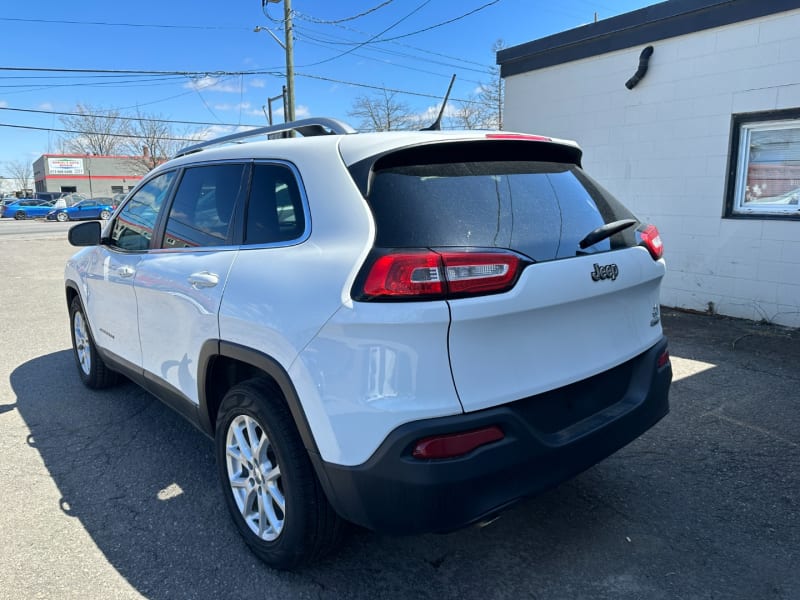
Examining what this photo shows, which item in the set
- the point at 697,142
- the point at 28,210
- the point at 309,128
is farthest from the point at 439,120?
the point at 28,210

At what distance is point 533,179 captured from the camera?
2.50 meters

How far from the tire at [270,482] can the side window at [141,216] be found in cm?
155

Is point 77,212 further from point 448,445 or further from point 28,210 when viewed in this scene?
point 448,445

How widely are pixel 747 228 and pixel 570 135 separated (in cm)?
282

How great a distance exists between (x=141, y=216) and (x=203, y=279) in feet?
4.50

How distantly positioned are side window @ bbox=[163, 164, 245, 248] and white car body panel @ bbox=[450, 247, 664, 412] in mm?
1456

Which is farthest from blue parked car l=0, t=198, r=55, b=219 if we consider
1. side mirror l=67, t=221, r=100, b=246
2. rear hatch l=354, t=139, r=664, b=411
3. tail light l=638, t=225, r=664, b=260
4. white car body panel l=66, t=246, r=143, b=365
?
tail light l=638, t=225, r=664, b=260

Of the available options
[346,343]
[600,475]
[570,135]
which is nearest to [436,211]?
[346,343]

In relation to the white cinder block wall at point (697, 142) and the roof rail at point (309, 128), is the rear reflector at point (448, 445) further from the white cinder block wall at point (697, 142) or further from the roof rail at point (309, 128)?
the white cinder block wall at point (697, 142)

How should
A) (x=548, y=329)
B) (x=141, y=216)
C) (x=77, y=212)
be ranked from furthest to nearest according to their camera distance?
(x=77, y=212) < (x=141, y=216) < (x=548, y=329)

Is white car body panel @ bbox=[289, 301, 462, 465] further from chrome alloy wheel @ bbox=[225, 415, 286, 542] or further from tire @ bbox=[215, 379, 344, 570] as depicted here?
chrome alloy wheel @ bbox=[225, 415, 286, 542]

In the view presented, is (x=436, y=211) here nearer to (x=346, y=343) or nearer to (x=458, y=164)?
(x=458, y=164)

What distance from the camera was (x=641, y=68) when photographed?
289 inches

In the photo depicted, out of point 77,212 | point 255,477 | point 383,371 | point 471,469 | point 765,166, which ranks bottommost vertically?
point 77,212
